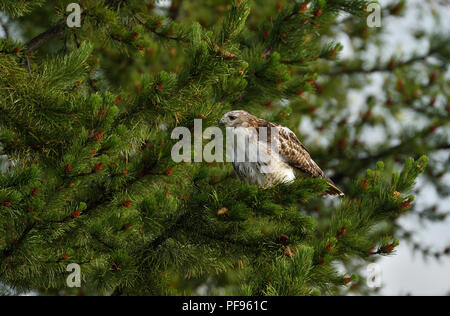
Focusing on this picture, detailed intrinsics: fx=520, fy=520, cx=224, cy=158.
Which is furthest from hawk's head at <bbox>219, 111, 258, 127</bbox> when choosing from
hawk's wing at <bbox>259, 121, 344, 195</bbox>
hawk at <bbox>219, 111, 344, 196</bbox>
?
hawk's wing at <bbox>259, 121, 344, 195</bbox>

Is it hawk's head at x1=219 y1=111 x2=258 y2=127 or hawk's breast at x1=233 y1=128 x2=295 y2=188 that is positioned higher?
hawk's head at x1=219 y1=111 x2=258 y2=127

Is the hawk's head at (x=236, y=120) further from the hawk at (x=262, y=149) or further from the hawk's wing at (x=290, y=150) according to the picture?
the hawk's wing at (x=290, y=150)

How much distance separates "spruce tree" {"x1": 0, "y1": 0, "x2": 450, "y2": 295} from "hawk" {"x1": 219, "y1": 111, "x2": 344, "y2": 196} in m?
0.20

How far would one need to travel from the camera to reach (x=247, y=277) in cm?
384

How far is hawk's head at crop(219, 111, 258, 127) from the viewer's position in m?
4.36

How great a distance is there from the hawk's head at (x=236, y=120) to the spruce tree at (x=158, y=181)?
77mm

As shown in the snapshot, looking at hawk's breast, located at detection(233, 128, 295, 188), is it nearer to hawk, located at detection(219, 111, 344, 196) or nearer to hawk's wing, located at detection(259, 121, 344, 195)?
hawk, located at detection(219, 111, 344, 196)

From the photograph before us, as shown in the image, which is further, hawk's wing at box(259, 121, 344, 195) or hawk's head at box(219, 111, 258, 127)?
hawk's wing at box(259, 121, 344, 195)

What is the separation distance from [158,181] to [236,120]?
2.78 feet

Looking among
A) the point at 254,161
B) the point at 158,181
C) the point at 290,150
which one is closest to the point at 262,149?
the point at 254,161

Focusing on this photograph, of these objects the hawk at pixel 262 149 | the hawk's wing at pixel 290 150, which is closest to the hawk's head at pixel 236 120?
the hawk at pixel 262 149
